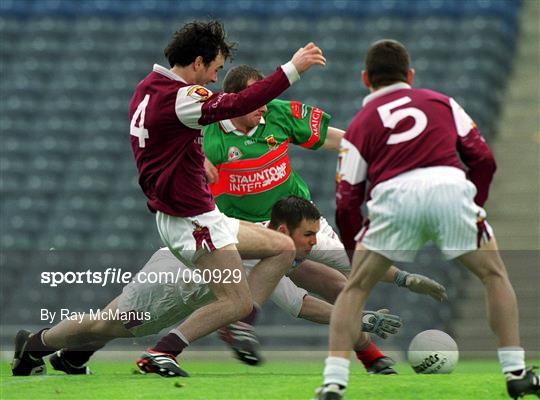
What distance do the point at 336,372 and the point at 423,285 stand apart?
82.4 inches

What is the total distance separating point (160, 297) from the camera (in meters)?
6.66

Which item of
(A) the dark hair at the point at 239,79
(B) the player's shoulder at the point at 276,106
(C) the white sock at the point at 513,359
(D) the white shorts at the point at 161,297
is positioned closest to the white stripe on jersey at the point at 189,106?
(A) the dark hair at the point at 239,79

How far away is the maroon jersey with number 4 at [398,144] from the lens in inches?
188

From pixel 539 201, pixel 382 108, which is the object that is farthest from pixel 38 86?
pixel 382 108

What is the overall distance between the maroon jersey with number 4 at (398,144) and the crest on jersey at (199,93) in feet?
3.91

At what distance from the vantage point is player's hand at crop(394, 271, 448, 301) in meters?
6.50

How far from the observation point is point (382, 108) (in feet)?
15.8

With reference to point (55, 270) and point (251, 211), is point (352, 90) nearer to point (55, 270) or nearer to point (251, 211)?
point (55, 270)

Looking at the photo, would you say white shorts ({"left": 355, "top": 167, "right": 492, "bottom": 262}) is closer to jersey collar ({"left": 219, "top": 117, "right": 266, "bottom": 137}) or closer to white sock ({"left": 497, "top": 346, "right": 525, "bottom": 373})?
white sock ({"left": 497, "top": 346, "right": 525, "bottom": 373})

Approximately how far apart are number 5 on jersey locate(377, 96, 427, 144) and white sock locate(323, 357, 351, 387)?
92 centimetres

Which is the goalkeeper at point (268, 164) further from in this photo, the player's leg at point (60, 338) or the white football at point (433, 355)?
the player's leg at point (60, 338)

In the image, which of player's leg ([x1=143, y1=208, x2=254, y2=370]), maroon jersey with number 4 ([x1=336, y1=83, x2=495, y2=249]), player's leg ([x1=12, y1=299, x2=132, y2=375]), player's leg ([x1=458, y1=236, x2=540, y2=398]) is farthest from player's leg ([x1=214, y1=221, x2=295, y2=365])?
player's leg ([x1=458, y1=236, x2=540, y2=398])

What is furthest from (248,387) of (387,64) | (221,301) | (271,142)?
(271,142)

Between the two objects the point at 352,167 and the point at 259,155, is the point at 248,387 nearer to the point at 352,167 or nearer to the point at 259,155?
the point at 352,167
